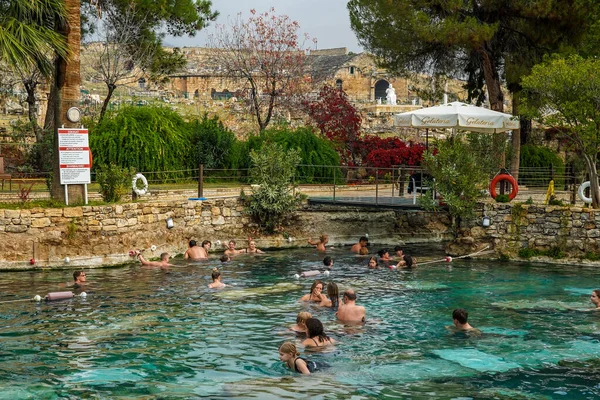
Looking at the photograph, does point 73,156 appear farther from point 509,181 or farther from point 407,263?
point 509,181

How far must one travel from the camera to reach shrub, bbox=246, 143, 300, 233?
24.6 meters

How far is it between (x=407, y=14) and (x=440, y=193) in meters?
8.35

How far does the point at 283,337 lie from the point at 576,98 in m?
12.0

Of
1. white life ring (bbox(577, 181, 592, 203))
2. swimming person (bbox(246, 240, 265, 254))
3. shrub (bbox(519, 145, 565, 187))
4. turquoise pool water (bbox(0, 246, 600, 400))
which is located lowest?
turquoise pool water (bbox(0, 246, 600, 400))

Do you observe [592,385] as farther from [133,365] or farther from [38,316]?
[38,316]

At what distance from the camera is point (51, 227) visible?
20391 mm

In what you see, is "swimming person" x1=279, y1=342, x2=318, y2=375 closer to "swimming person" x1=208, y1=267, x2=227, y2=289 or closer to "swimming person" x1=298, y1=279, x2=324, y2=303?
"swimming person" x1=298, y1=279, x2=324, y2=303

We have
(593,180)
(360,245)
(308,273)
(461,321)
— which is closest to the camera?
(461,321)

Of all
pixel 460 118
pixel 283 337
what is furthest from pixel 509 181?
pixel 283 337

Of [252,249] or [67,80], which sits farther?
[252,249]

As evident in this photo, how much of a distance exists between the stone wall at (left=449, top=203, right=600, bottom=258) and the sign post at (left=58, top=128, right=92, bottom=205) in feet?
36.6

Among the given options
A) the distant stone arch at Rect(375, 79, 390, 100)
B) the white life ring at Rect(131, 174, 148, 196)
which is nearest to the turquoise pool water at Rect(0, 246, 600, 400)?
the white life ring at Rect(131, 174, 148, 196)

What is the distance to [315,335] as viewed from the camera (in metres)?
12.9

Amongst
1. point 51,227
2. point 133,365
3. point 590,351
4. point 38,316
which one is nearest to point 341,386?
point 133,365
